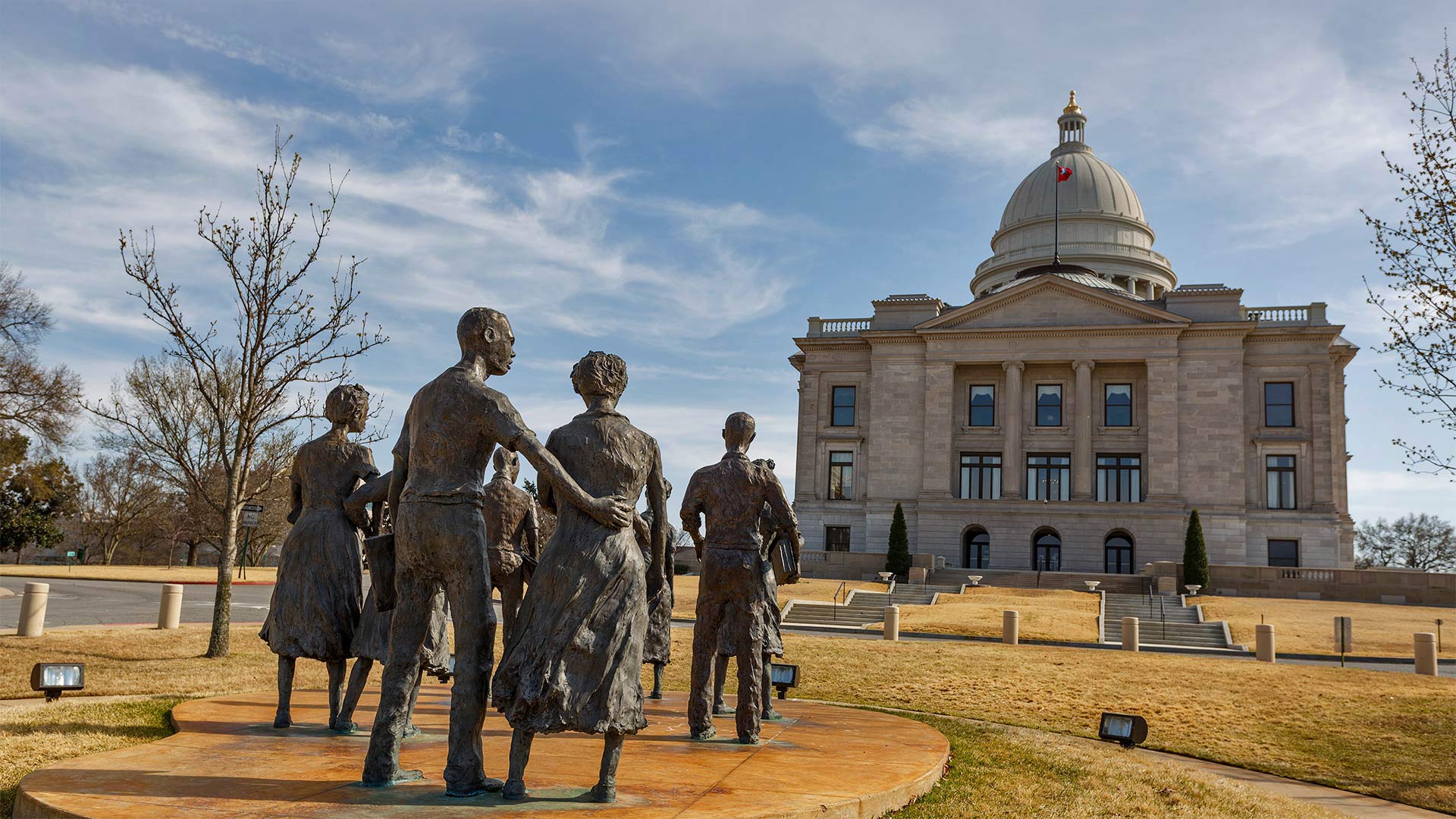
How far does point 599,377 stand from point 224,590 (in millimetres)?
12011

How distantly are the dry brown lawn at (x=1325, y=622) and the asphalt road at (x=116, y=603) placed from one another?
1016 inches

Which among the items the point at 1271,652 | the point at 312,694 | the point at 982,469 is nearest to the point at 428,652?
the point at 312,694

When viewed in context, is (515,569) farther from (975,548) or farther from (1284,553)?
(1284,553)

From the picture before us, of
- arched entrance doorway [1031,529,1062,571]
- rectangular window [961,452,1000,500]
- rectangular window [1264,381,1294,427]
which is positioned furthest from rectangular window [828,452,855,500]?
rectangular window [1264,381,1294,427]

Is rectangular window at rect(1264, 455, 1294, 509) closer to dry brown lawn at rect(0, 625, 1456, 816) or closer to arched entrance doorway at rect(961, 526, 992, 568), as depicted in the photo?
arched entrance doorway at rect(961, 526, 992, 568)

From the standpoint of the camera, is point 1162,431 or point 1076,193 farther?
point 1076,193

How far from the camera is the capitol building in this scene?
49938 millimetres

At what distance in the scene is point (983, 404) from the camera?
55.0m

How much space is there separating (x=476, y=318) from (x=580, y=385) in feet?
2.61

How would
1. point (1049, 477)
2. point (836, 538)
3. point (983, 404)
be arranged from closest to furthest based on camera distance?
point (1049, 477) < point (983, 404) < point (836, 538)

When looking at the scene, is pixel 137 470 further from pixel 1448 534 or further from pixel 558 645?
pixel 1448 534

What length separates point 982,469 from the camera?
54312 mm

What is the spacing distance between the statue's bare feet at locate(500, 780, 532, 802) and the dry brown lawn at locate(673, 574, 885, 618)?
2373 cm

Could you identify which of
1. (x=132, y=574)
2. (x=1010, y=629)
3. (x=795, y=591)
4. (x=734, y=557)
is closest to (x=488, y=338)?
(x=734, y=557)
